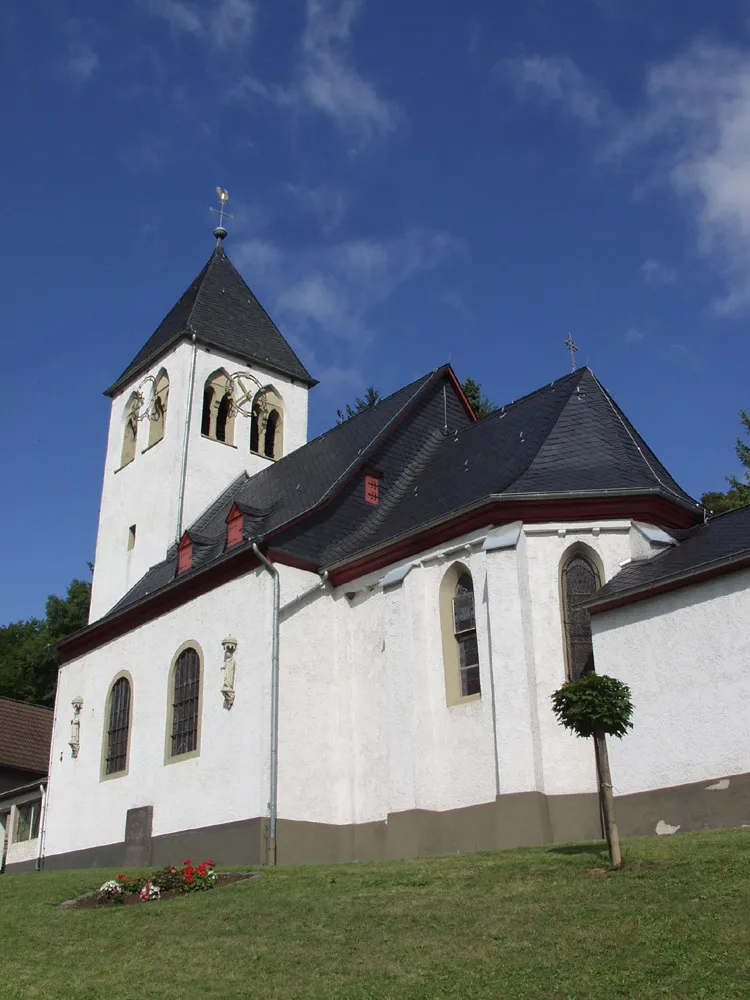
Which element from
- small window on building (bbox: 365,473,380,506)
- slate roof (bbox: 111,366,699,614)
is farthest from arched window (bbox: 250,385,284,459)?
small window on building (bbox: 365,473,380,506)

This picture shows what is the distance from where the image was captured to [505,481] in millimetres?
19297

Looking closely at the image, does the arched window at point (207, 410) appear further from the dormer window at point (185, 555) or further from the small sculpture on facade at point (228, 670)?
the small sculpture on facade at point (228, 670)

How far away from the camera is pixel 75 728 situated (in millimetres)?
26016

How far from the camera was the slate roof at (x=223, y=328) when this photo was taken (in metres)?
31.3

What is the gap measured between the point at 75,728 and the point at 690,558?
52.5 ft

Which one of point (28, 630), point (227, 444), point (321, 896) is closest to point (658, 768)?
point (321, 896)

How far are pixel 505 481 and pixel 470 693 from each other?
3.80 meters

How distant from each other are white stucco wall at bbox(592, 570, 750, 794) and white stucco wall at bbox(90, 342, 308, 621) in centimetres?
1499

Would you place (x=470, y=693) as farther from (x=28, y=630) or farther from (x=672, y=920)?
(x=28, y=630)

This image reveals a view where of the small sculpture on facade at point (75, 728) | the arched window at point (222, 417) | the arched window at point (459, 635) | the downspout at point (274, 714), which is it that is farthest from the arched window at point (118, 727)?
the arched window at point (459, 635)

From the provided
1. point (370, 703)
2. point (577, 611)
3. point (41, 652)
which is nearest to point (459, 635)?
point (577, 611)

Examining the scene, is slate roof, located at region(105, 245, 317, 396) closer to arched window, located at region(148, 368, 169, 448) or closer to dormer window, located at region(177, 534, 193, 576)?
arched window, located at region(148, 368, 169, 448)

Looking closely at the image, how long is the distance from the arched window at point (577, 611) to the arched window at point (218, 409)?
46.5 feet

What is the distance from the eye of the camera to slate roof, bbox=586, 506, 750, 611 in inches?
623
